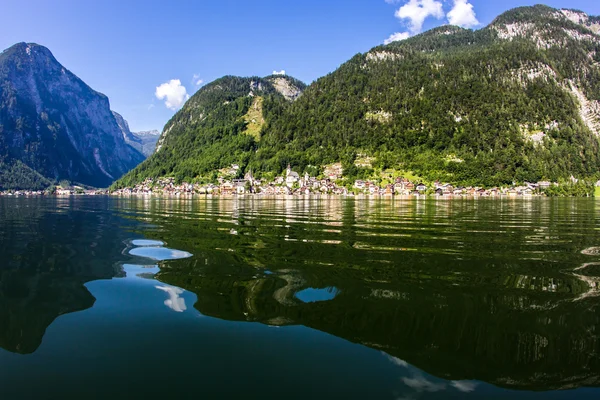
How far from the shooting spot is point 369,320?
20.1 ft

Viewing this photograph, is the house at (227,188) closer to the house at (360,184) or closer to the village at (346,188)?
the village at (346,188)

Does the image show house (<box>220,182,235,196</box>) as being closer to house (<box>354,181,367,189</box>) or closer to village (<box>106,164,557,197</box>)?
village (<box>106,164,557,197</box>)

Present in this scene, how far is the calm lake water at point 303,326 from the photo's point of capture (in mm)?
4230

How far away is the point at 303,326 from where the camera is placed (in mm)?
5953

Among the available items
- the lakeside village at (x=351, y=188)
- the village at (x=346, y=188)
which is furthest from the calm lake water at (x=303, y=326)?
the village at (x=346, y=188)

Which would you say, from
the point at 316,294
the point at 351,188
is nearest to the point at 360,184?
the point at 351,188

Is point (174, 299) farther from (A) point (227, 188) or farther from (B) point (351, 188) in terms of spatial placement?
(A) point (227, 188)

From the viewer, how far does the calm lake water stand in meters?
4.23

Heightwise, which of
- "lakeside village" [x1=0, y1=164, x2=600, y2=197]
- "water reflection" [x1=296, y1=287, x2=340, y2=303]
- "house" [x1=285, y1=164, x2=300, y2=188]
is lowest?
"water reflection" [x1=296, y1=287, x2=340, y2=303]

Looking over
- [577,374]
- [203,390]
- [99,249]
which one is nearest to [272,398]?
[203,390]

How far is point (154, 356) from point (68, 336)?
6.38ft

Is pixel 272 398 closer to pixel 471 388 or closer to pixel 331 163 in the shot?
pixel 471 388

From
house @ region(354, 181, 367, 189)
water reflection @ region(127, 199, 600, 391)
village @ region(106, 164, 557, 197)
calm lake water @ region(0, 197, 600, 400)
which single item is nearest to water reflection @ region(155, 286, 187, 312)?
calm lake water @ region(0, 197, 600, 400)

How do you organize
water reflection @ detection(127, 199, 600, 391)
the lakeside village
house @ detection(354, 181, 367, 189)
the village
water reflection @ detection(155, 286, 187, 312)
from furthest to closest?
house @ detection(354, 181, 367, 189) → the village → the lakeside village → water reflection @ detection(155, 286, 187, 312) → water reflection @ detection(127, 199, 600, 391)
